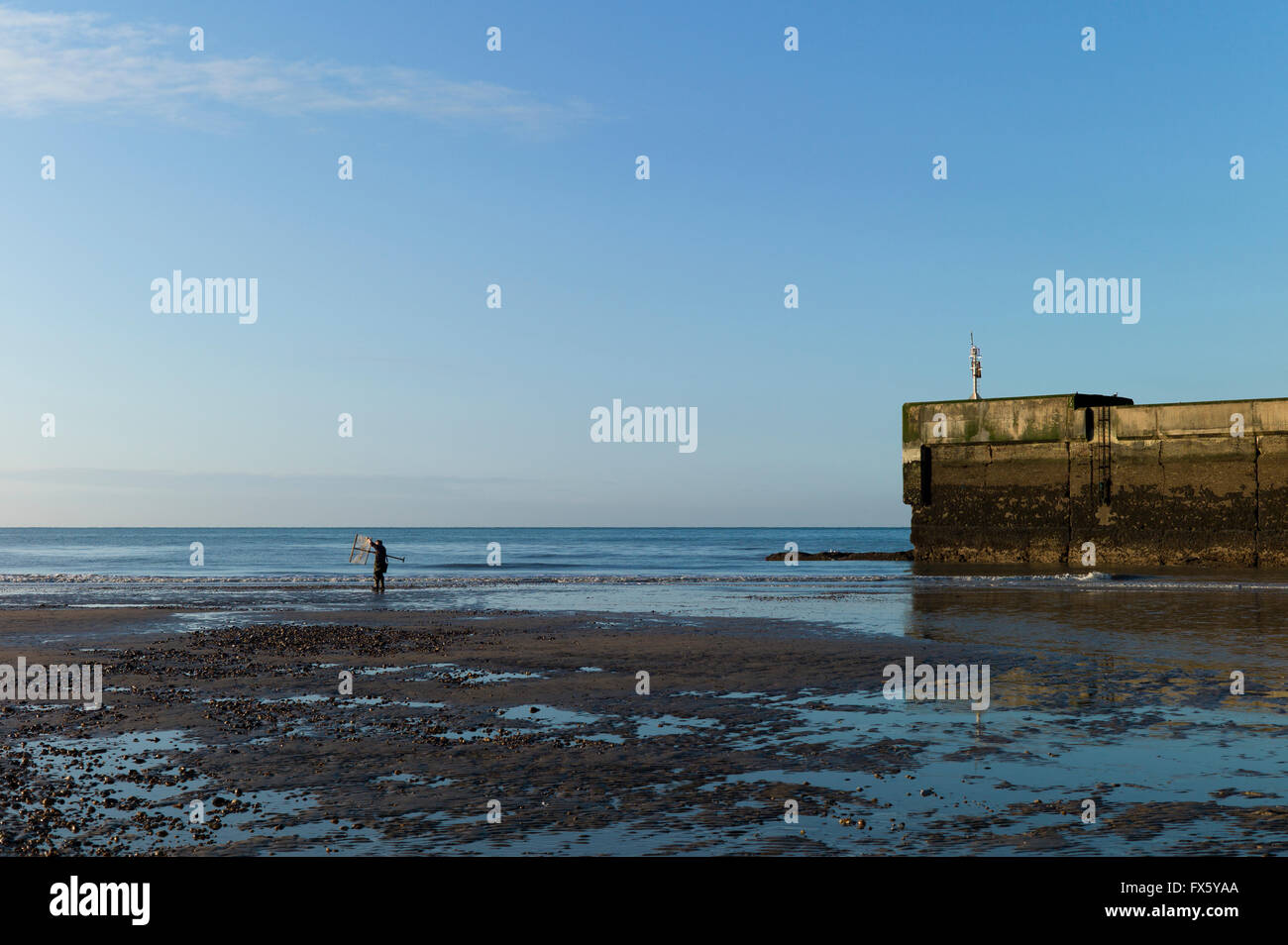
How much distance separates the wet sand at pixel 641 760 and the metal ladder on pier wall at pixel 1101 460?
27867mm

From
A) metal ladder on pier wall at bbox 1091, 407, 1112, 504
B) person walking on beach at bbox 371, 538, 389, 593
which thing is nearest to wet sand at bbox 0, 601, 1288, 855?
person walking on beach at bbox 371, 538, 389, 593

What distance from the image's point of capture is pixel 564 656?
16.8m

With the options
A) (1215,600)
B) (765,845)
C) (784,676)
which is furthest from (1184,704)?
(1215,600)

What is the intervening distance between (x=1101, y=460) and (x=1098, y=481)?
33.9 inches

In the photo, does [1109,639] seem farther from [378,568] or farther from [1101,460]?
[1101,460]

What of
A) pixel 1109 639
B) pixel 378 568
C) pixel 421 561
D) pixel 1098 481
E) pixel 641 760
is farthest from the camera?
pixel 421 561

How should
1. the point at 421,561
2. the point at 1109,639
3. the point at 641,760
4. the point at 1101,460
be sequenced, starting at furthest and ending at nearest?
the point at 421,561 → the point at 1101,460 → the point at 1109,639 → the point at 641,760

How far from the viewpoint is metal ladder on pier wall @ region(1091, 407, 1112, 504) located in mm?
41531

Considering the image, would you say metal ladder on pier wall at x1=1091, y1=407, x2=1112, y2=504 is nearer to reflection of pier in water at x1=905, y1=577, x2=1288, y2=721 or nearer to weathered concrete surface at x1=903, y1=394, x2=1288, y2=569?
weathered concrete surface at x1=903, y1=394, x2=1288, y2=569

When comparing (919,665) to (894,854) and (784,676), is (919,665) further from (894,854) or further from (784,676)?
(894,854)

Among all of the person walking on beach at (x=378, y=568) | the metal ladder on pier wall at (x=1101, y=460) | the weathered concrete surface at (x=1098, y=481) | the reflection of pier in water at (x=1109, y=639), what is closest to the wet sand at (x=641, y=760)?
the reflection of pier in water at (x=1109, y=639)

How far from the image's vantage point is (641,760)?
9.16 metres

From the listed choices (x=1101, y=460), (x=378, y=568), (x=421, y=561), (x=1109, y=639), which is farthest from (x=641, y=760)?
(x=421, y=561)
